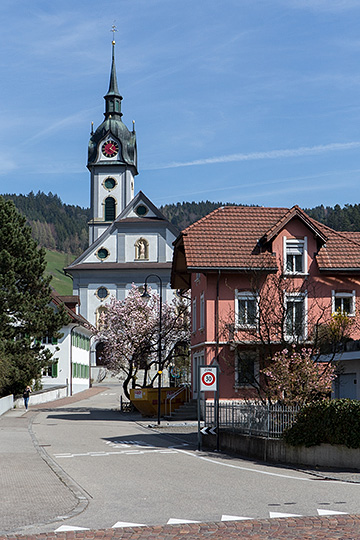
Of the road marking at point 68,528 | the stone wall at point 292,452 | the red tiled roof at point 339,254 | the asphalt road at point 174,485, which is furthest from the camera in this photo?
the red tiled roof at point 339,254

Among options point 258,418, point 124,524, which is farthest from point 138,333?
point 124,524

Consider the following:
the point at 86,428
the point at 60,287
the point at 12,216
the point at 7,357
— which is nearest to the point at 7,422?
the point at 86,428

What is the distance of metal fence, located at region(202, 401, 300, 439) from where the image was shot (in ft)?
60.5

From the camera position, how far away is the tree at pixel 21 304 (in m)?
46.0

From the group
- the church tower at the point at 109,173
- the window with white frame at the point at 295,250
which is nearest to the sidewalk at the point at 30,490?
the window with white frame at the point at 295,250

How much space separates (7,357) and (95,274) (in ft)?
125

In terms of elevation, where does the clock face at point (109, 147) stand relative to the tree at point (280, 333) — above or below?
above

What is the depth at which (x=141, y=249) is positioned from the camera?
82500 mm

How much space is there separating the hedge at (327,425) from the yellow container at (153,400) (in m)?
21.3

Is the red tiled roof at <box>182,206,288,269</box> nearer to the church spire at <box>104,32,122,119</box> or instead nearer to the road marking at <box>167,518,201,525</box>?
the road marking at <box>167,518,201,525</box>

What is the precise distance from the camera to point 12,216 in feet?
159

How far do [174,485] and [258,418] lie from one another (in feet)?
19.4

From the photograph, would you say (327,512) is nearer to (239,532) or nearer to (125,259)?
(239,532)

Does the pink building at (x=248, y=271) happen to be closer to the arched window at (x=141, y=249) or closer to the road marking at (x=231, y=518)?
the road marking at (x=231, y=518)
